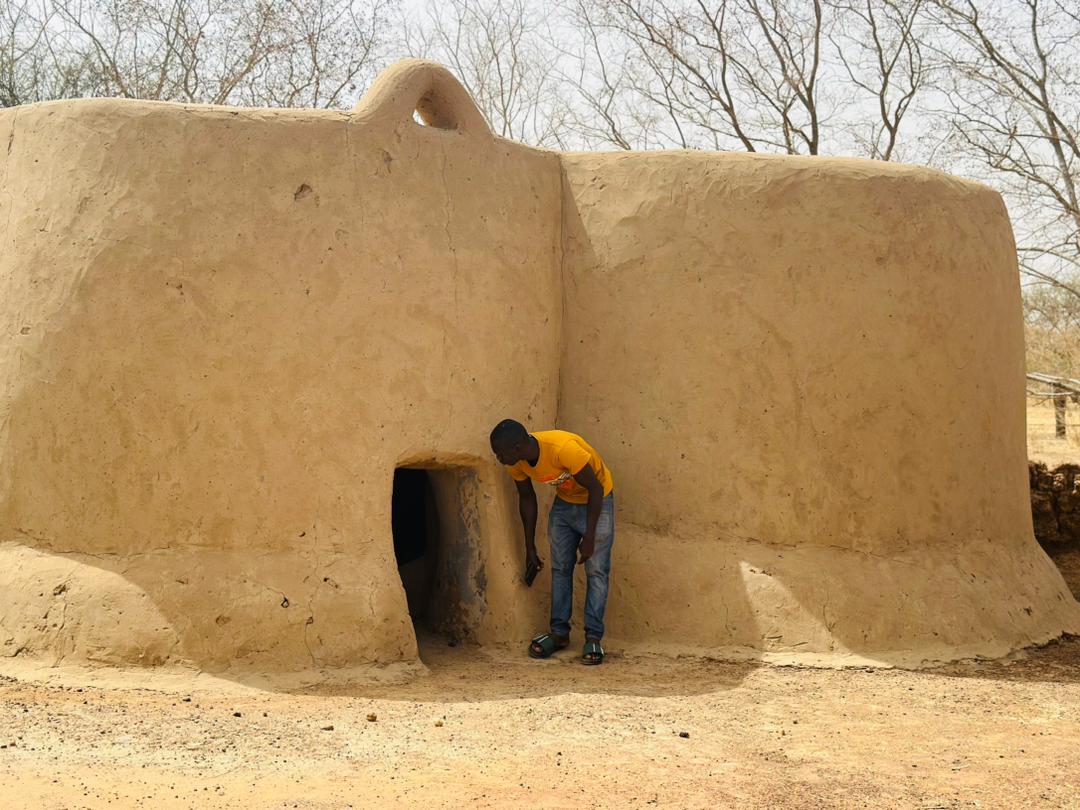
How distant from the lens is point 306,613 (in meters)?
5.98

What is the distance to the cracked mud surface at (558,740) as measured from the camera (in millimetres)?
4371

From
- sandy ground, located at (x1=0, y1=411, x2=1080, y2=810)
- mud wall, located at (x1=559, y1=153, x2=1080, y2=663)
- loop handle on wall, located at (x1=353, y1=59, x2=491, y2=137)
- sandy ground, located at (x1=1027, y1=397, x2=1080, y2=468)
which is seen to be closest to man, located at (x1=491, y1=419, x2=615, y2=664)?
sandy ground, located at (x1=0, y1=411, x2=1080, y2=810)

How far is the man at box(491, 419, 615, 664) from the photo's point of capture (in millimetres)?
6445

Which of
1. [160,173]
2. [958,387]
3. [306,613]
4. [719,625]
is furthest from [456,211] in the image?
[958,387]

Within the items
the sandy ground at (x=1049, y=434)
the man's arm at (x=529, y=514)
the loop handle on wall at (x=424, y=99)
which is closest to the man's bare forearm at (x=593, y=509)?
the man's arm at (x=529, y=514)

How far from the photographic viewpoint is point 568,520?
6715 mm

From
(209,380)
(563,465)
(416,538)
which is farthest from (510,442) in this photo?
(416,538)

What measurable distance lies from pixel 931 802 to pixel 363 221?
12.6 ft

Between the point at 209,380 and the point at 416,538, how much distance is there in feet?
8.48

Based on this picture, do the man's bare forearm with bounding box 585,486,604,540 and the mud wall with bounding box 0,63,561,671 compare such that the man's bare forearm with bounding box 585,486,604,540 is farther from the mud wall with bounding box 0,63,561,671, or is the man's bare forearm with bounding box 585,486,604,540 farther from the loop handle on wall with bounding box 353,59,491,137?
the loop handle on wall with bounding box 353,59,491,137

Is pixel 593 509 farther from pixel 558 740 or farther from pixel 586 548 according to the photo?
pixel 558 740

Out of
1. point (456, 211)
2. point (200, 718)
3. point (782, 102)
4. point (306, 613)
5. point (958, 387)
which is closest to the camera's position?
point (200, 718)

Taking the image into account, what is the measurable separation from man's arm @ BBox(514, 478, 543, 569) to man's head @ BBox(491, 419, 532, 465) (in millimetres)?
432

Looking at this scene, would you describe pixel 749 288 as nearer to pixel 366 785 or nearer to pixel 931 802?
pixel 931 802
